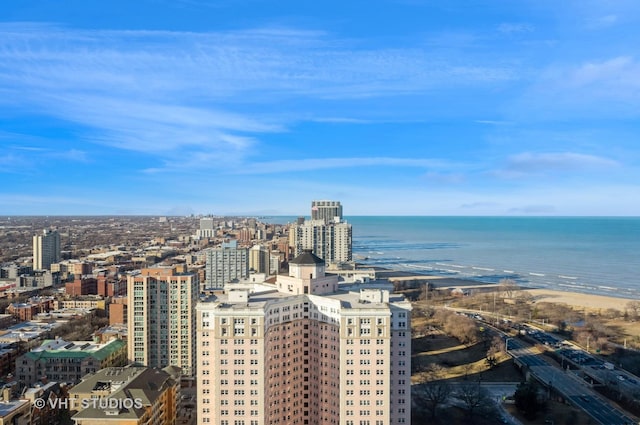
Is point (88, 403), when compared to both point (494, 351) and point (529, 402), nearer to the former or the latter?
point (529, 402)

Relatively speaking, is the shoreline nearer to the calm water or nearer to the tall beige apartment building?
the calm water

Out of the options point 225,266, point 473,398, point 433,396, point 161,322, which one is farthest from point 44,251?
point 473,398

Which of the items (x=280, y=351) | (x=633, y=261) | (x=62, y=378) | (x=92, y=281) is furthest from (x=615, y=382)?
(x=633, y=261)

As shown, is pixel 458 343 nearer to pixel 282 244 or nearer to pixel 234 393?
pixel 234 393

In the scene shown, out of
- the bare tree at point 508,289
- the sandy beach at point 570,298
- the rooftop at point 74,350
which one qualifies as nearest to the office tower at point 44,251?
the rooftop at point 74,350

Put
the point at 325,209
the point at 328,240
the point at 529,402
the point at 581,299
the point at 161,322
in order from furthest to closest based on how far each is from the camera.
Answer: the point at 325,209
the point at 328,240
the point at 581,299
the point at 161,322
the point at 529,402
